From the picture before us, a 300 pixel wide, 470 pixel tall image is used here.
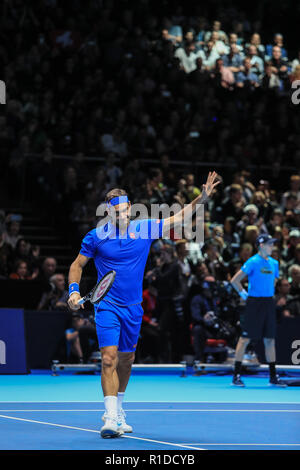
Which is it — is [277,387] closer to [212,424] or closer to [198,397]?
[198,397]

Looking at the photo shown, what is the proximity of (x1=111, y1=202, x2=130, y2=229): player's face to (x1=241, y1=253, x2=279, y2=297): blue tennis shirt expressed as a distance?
21.3 feet

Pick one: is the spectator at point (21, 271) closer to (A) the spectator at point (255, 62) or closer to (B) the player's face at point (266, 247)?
(B) the player's face at point (266, 247)

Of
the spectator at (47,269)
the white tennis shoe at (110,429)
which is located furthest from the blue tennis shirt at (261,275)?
the white tennis shoe at (110,429)

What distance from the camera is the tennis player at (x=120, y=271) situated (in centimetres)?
936

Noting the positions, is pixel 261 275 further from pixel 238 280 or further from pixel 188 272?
pixel 188 272

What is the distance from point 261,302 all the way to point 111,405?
7278 mm

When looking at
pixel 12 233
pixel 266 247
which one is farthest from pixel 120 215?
pixel 12 233

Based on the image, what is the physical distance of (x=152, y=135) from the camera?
77.4 feet

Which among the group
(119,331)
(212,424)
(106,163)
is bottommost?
(212,424)

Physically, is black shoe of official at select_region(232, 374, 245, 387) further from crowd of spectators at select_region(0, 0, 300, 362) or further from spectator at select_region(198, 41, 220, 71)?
spectator at select_region(198, 41, 220, 71)

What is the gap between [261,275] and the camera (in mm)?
15789

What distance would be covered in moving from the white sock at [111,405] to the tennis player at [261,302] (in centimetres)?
688
